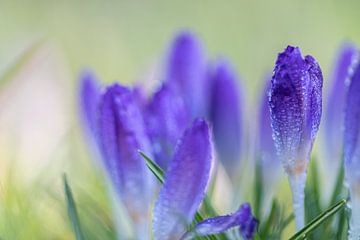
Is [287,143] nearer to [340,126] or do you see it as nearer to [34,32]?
[340,126]

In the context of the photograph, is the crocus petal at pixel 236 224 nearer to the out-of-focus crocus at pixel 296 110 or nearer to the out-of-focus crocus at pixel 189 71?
the out-of-focus crocus at pixel 296 110

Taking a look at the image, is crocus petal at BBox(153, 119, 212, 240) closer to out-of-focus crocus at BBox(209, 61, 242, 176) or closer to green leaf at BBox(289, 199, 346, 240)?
green leaf at BBox(289, 199, 346, 240)

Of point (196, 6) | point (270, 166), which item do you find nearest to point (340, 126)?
point (270, 166)

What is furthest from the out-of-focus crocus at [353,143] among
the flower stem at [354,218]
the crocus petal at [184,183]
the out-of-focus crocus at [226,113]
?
the out-of-focus crocus at [226,113]

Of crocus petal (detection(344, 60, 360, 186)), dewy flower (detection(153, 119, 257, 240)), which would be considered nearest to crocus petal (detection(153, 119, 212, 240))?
dewy flower (detection(153, 119, 257, 240))

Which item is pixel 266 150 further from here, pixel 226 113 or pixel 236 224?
pixel 236 224

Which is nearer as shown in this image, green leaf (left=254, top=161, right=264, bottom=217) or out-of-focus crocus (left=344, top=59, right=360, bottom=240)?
out-of-focus crocus (left=344, top=59, right=360, bottom=240)

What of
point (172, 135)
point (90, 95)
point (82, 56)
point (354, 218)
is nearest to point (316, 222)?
point (354, 218)
